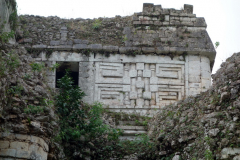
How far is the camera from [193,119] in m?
10.9

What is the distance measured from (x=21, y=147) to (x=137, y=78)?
666cm

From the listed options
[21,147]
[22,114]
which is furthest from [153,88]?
[21,147]

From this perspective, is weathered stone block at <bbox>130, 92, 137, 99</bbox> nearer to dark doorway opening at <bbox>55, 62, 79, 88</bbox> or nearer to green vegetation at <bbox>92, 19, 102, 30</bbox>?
dark doorway opening at <bbox>55, 62, 79, 88</bbox>

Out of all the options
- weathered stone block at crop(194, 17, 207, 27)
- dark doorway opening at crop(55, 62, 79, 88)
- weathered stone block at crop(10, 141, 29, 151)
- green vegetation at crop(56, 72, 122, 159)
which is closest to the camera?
weathered stone block at crop(10, 141, 29, 151)

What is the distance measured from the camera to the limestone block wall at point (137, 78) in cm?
1502

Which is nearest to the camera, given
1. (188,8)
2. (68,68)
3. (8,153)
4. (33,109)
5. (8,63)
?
(8,153)

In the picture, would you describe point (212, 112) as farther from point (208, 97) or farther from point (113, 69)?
point (113, 69)

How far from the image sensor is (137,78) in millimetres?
15344

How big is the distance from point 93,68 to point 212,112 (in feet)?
19.2

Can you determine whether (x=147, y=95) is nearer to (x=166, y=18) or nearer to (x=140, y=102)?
(x=140, y=102)

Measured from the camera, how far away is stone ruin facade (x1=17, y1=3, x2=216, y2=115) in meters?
15.1

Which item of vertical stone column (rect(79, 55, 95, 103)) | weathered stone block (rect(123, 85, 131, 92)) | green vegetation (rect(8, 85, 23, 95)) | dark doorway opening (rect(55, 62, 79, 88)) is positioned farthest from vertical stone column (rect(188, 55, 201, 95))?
green vegetation (rect(8, 85, 23, 95))

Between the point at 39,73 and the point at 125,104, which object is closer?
the point at 39,73

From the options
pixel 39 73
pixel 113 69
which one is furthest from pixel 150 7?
pixel 39 73
